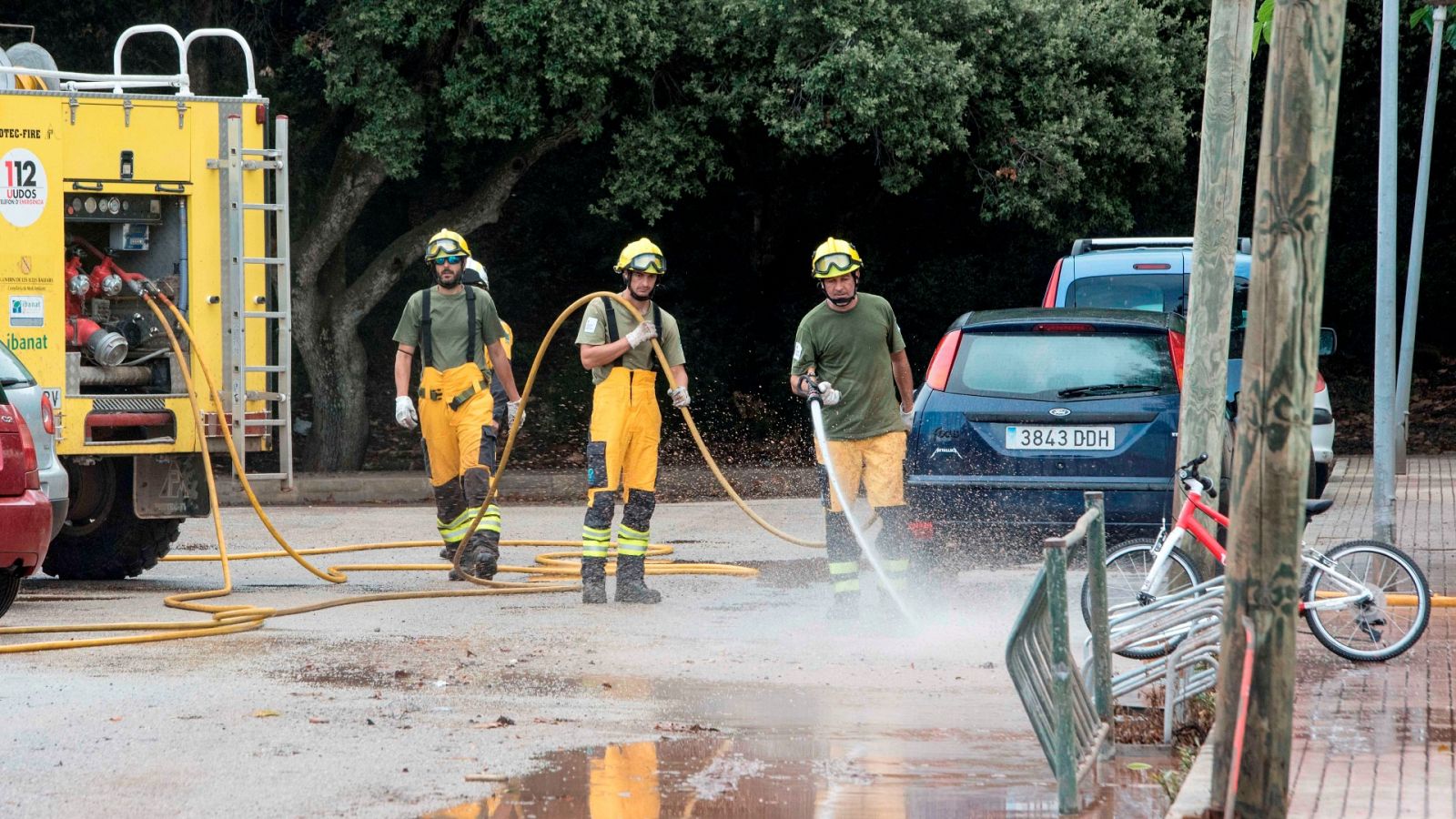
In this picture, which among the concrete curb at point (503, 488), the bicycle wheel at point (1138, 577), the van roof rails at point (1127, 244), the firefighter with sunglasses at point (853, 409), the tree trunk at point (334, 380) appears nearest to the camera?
the bicycle wheel at point (1138, 577)

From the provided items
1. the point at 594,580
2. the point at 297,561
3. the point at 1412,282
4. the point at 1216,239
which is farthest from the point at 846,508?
the point at 1412,282

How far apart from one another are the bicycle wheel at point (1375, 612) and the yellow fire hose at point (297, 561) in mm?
3587

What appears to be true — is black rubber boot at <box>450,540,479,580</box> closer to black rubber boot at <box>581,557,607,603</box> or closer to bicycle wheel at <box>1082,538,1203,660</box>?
black rubber boot at <box>581,557,607,603</box>

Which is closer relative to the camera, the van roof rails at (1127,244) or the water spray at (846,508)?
the water spray at (846,508)

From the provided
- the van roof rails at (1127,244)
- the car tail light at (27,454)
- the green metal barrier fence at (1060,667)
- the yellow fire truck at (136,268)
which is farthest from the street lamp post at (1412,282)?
the car tail light at (27,454)

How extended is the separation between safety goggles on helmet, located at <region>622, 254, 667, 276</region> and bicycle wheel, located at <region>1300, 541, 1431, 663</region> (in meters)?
3.86

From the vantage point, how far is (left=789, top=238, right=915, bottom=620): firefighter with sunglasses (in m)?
9.20

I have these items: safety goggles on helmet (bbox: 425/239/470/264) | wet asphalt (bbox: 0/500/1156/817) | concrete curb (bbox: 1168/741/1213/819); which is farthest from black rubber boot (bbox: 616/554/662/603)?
concrete curb (bbox: 1168/741/1213/819)

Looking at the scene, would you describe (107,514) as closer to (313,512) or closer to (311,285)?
(313,512)

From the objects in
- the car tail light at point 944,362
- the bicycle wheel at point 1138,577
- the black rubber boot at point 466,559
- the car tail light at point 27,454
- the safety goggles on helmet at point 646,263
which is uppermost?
the safety goggles on helmet at point 646,263

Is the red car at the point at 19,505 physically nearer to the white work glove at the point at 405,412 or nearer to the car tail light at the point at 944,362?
the white work glove at the point at 405,412

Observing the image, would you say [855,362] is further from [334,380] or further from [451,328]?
[334,380]

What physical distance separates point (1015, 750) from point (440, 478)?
5.36 m

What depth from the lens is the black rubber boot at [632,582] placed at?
32.3 feet
